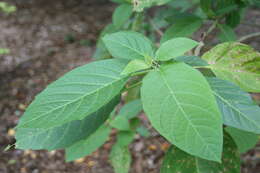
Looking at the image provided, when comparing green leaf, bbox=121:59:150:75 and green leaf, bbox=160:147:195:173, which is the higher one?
green leaf, bbox=121:59:150:75

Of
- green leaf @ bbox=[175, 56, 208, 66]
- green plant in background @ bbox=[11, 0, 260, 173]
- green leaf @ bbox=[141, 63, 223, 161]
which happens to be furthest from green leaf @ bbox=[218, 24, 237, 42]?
green leaf @ bbox=[141, 63, 223, 161]

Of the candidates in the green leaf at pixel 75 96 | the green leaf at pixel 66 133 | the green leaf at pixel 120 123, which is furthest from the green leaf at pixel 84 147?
the green leaf at pixel 75 96

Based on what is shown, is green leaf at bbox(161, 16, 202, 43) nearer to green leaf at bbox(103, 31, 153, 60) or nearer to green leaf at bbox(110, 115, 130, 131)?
green leaf at bbox(103, 31, 153, 60)

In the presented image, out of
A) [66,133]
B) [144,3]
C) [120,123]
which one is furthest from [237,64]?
[120,123]

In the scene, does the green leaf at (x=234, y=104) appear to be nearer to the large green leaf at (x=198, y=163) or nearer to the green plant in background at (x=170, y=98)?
the green plant in background at (x=170, y=98)

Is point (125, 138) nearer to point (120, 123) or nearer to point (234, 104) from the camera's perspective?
point (120, 123)

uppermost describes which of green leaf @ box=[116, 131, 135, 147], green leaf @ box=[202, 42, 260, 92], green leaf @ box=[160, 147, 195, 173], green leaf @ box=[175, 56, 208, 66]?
green leaf @ box=[175, 56, 208, 66]

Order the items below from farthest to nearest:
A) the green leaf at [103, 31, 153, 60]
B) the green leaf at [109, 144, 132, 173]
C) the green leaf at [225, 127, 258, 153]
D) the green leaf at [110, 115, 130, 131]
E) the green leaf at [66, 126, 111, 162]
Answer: the green leaf at [110, 115, 130, 131] → the green leaf at [109, 144, 132, 173] → the green leaf at [66, 126, 111, 162] → the green leaf at [225, 127, 258, 153] → the green leaf at [103, 31, 153, 60]
